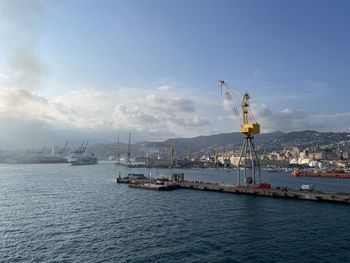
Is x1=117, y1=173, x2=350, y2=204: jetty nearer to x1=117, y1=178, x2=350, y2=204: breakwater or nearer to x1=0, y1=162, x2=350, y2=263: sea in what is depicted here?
x1=117, y1=178, x2=350, y2=204: breakwater

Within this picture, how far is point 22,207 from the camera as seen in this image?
56.2m

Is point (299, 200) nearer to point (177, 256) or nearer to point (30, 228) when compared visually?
point (177, 256)

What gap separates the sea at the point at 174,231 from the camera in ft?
100

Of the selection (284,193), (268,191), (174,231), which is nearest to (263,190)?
(268,191)

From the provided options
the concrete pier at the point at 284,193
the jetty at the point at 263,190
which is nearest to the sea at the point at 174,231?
the concrete pier at the point at 284,193

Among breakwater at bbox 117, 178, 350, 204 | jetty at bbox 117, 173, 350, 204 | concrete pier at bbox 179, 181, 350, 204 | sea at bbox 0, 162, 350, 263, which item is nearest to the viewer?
sea at bbox 0, 162, 350, 263

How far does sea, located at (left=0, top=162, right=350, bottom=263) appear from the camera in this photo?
100ft

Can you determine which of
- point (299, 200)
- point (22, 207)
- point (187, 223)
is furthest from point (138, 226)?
point (299, 200)

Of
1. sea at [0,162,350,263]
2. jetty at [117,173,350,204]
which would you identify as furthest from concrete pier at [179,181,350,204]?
sea at [0,162,350,263]

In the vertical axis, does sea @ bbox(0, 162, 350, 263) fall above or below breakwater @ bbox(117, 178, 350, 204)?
below

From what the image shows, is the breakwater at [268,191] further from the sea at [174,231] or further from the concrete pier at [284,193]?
the sea at [174,231]

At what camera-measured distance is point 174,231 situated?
3894 cm

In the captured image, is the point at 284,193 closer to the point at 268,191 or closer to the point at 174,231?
the point at 268,191

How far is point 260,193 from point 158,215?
3083 centimetres
